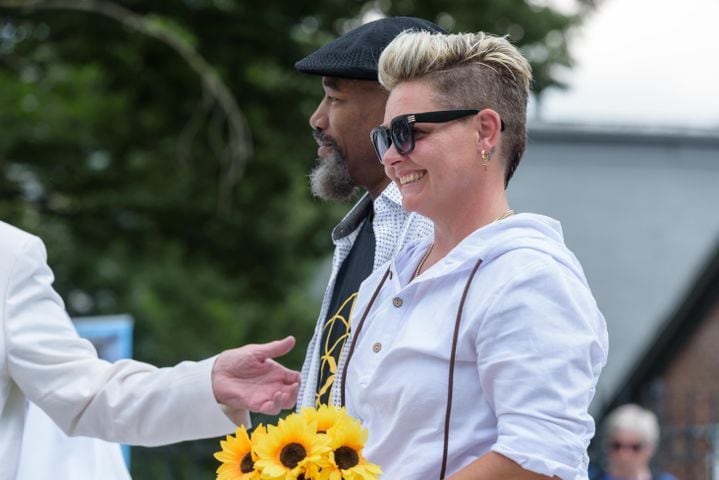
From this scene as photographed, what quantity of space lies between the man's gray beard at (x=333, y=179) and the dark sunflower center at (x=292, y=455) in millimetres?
1000

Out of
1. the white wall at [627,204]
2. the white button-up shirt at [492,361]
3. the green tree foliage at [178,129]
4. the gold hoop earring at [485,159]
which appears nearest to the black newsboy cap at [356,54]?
the gold hoop earring at [485,159]

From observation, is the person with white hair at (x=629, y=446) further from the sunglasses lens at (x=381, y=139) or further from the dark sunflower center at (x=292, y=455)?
the dark sunflower center at (x=292, y=455)

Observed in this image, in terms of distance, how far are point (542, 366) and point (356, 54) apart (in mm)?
1091

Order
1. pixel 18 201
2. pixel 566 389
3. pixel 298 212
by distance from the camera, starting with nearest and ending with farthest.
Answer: pixel 566 389 → pixel 18 201 → pixel 298 212

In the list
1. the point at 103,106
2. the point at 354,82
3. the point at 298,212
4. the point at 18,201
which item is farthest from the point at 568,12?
the point at 354,82

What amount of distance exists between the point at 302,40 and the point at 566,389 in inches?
289

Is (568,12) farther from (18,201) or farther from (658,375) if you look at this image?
(658,375)

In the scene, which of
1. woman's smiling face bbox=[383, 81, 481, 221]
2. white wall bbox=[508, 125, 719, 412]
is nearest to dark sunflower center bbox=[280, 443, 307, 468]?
woman's smiling face bbox=[383, 81, 481, 221]

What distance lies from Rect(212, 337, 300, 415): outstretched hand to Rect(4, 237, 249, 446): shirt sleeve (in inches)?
1.7

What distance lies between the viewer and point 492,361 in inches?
71.1

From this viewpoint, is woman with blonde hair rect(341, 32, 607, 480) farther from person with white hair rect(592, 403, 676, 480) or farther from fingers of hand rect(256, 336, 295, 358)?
person with white hair rect(592, 403, 676, 480)

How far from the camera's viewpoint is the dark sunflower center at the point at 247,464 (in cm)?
188

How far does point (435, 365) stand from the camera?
1885 mm

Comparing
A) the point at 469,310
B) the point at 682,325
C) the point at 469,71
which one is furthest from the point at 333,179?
the point at 682,325
